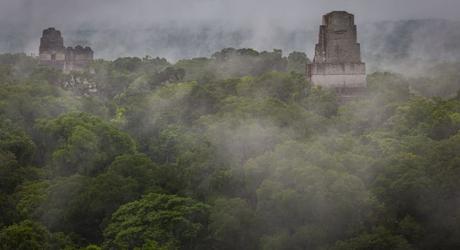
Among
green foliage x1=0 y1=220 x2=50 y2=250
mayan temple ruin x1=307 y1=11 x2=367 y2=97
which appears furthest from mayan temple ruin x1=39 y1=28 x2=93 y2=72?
green foliage x1=0 y1=220 x2=50 y2=250

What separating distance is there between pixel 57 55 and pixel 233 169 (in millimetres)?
43053

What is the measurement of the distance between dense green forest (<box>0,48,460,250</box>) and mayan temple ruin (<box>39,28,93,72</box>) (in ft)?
74.7

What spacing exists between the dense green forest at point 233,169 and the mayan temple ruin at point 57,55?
74.7 feet

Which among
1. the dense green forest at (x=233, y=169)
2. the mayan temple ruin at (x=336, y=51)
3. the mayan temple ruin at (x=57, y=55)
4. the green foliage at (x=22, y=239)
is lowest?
the green foliage at (x=22, y=239)

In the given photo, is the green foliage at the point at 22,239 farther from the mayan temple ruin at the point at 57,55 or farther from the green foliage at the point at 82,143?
the mayan temple ruin at the point at 57,55

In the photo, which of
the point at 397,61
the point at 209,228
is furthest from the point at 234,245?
the point at 397,61

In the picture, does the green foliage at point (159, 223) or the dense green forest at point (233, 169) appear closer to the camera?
the dense green forest at point (233, 169)

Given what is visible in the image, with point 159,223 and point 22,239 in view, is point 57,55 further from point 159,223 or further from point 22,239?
point 22,239

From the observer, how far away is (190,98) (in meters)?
47.0

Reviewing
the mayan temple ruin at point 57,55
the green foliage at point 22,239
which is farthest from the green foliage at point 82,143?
the mayan temple ruin at point 57,55

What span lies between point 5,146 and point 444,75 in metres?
34.1

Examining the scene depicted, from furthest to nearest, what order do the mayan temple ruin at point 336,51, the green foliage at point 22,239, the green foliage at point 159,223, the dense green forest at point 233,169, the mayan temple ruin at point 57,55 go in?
the mayan temple ruin at point 57,55 < the mayan temple ruin at point 336,51 < the green foliage at point 159,223 < the dense green forest at point 233,169 < the green foliage at point 22,239

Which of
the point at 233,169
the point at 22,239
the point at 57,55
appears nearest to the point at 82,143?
the point at 233,169

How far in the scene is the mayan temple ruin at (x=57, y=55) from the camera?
237 feet
